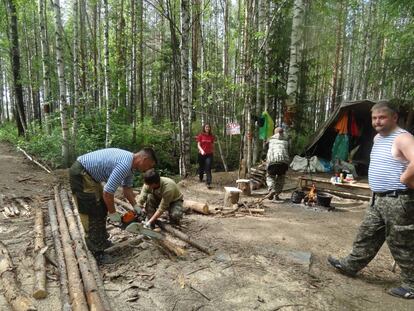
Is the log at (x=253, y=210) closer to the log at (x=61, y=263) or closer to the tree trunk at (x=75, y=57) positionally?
the log at (x=61, y=263)

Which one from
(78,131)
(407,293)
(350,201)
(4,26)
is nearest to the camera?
(407,293)

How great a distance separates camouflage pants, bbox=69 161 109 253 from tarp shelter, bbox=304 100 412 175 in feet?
25.4

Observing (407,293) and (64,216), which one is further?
(64,216)

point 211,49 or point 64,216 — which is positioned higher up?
point 211,49

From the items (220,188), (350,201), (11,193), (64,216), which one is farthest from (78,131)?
(350,201)

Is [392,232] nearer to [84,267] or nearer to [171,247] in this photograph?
[171,247]

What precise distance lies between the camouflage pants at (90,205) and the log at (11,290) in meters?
0.88

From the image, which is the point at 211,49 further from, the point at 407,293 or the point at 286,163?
the point at 407,293

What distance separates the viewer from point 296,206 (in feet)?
23.9

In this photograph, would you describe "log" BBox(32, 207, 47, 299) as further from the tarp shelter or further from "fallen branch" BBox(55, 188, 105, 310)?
Answer: the tarp shelter

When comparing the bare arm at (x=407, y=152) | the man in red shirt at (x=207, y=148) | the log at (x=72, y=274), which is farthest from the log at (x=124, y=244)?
the man in red shirt at (x=207, y=148)

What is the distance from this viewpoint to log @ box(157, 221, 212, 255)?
4393 millimetres

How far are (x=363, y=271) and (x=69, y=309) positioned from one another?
3.25m

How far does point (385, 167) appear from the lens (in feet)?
10.8
